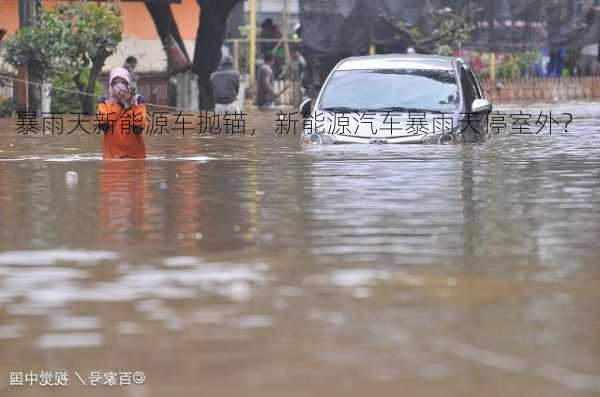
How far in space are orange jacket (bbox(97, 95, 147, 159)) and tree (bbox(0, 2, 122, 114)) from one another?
15.0 meters

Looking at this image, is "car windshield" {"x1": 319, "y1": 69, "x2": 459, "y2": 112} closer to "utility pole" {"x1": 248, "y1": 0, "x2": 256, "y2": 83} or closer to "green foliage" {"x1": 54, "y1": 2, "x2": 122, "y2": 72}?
"green foliage" {"x1": 54, "y1": 2, "x2": 122, "y2": 72}

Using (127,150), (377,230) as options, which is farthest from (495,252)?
(127,150)

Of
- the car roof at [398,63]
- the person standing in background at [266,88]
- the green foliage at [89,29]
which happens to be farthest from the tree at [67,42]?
the car roof at [398,63]

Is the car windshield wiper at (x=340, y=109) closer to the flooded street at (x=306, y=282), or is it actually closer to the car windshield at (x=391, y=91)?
the car windshield at (x=391, y=91)

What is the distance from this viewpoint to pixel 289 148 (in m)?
21.9

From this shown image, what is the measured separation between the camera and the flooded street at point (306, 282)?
6309 millimetres

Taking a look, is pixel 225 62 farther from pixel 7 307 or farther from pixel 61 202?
pixel 7 307

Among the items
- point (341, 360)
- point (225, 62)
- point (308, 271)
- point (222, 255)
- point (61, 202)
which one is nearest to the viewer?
point (341, 360)

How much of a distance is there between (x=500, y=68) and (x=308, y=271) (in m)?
40.8

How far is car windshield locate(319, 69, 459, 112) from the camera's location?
20141 mm

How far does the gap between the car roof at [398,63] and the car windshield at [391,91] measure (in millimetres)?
95

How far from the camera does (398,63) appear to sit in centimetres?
2109

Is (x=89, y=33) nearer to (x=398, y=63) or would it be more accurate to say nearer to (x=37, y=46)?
(x=37, y=46)

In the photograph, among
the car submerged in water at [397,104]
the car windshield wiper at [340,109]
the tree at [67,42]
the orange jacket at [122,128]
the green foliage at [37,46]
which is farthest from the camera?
the tree at [67,42]
